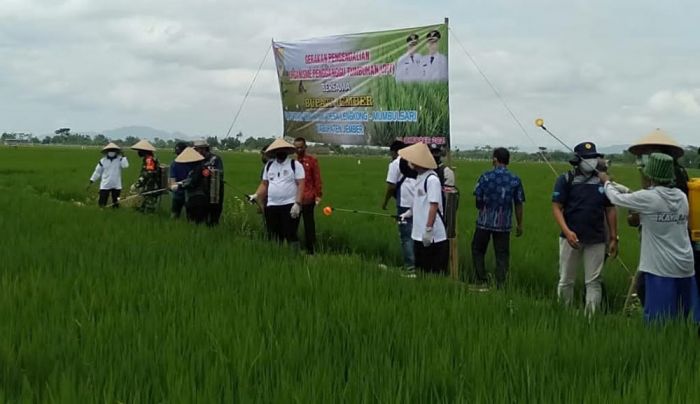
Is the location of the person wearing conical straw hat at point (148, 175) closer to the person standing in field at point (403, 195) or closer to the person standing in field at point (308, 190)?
the person standing in field at point (308, 190)

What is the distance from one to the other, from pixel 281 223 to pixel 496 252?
2.17m

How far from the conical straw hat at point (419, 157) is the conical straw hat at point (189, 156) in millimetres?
3300

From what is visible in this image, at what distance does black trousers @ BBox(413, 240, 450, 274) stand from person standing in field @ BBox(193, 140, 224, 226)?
3350mm

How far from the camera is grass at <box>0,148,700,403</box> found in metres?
2.46

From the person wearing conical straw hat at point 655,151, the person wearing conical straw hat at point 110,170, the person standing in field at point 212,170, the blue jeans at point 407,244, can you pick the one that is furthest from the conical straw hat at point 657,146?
the person wearing conical straw hat at point 110,170

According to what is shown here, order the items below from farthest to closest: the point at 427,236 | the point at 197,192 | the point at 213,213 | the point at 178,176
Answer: the point at 178,176 < the point at 213,213 < the point at 197,192 < the point at 427,236

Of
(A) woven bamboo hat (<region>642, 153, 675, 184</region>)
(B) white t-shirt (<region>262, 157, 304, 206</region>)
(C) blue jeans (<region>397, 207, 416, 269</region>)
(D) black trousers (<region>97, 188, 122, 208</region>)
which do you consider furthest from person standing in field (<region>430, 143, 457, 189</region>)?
(D) black trousers (<region>97, 188, 122, 208</region>)

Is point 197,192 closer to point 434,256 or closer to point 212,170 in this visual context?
point 212,170

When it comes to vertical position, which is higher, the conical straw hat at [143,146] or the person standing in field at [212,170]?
the conical straw hat at [143,146]

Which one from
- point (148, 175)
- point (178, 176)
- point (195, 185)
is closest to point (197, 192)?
point (195, 185)

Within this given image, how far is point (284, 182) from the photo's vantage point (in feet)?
23.0

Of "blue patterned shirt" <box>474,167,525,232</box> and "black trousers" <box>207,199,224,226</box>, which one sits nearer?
"blue patterned shirt" <box>474,167,525,232</box>

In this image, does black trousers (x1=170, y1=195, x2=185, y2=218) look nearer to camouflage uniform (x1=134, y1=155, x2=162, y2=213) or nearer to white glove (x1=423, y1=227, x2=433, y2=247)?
camouflage uniform (x1=134, y1=155, x2=162, y2=213)

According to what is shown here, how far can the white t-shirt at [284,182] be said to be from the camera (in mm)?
7016
